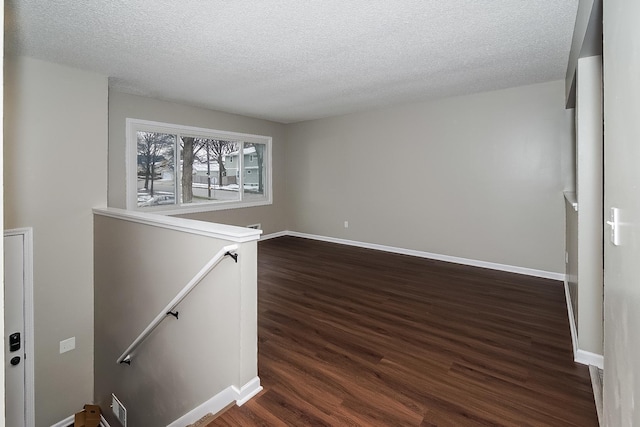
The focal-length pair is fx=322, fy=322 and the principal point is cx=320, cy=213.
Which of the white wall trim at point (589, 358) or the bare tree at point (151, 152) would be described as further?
the bare tree at point (151, 152)

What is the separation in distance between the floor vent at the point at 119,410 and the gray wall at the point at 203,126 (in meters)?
2.39

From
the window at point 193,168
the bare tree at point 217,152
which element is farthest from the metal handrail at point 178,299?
the bare tree at point 217,152

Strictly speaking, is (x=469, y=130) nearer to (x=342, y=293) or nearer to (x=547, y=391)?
(x=342, y=293)

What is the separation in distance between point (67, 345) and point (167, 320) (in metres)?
1.63

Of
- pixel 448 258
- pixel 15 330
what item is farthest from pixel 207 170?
pixel 448 258

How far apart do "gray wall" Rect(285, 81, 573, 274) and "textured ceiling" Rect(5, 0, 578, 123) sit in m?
0.51

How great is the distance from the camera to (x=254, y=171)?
6.57 m

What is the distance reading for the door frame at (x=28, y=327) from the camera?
3.02 meters

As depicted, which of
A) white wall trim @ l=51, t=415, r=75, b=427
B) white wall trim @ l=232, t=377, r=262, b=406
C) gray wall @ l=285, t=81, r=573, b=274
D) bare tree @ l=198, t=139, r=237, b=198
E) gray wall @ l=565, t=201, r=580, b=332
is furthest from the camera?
bare tree @ l=198, t=139, r=237, b=198

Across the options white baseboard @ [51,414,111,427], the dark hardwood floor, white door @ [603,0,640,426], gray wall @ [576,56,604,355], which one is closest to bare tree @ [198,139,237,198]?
the dark hardwood floor

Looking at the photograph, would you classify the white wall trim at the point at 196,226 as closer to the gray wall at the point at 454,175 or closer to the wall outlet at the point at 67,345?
the wall outlet at the point at 67,345

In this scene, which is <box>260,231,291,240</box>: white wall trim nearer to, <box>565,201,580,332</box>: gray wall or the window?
the window

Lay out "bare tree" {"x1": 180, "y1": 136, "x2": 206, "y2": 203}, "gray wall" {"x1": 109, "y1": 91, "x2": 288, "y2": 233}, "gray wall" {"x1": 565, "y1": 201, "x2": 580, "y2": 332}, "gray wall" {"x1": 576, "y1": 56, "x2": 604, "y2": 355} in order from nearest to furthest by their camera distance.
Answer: "gray wall" {"x1": 576, "y1": 56, "x2": 604, "y2": 355} < "gray wall" {"x1": 565, "y1": 201, "x2": 580, "y2": 332} < "gray wall" {"x1": 109, "y1": 91, "x2": 288, "y2": 233} < "bare tree" {"x1": 180, "y1": 136, "x2": 206, "y2": 203}

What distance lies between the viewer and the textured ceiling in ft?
7.44
